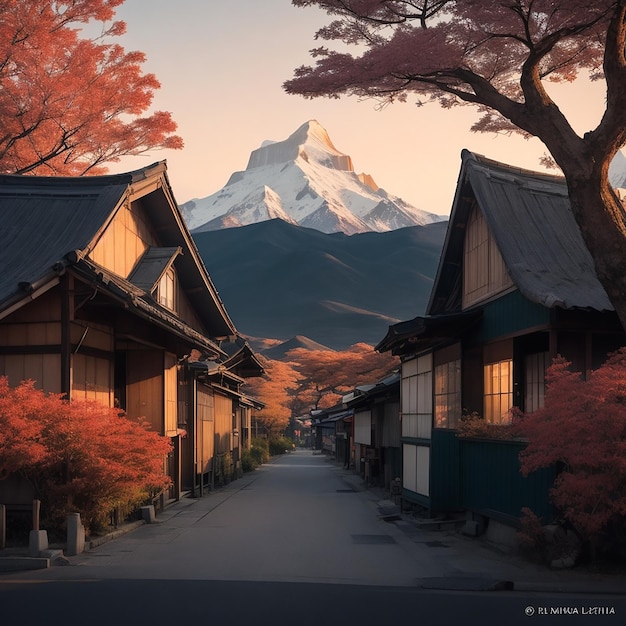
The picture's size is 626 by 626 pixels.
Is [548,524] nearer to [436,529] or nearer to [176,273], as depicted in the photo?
[436,529]

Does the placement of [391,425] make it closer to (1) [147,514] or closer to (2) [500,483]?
(1) [147,514]

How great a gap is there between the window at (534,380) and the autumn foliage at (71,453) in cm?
786

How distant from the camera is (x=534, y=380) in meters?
18.4

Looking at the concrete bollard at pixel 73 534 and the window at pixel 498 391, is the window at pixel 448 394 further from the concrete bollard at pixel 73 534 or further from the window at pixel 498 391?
the concrete bollard at pixel 73 534

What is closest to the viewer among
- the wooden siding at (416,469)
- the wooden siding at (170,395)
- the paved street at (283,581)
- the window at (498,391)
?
the paved street at (283,581)

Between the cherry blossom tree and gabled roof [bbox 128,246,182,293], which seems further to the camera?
gabled roof [bbox 128,246,182,293]

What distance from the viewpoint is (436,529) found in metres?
20.0

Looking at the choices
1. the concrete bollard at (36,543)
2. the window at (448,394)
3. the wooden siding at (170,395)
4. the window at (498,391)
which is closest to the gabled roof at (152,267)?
the wooden siding at (170,395)

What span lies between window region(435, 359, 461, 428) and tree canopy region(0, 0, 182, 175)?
17977mm

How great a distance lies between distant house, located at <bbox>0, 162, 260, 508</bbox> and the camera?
1653 cm

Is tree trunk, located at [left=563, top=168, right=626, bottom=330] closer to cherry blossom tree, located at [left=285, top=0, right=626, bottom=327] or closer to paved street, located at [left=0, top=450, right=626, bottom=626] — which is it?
cherry blossom tree, located at [left=285, top=0, right=626, bottom=327]

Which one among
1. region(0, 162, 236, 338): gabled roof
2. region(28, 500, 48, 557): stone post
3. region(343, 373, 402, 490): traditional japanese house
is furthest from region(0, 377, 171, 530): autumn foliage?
region(343, 373, 402, 490): traditional japanese house

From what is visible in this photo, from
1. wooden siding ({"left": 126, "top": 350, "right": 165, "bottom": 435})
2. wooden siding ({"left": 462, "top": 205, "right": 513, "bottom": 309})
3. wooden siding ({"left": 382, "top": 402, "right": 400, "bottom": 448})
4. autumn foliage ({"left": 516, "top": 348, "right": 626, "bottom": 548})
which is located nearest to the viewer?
autumn foliage ({"left": 516, "top": 348, "right": 626, "bottom": 548})

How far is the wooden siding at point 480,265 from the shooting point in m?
18.8
